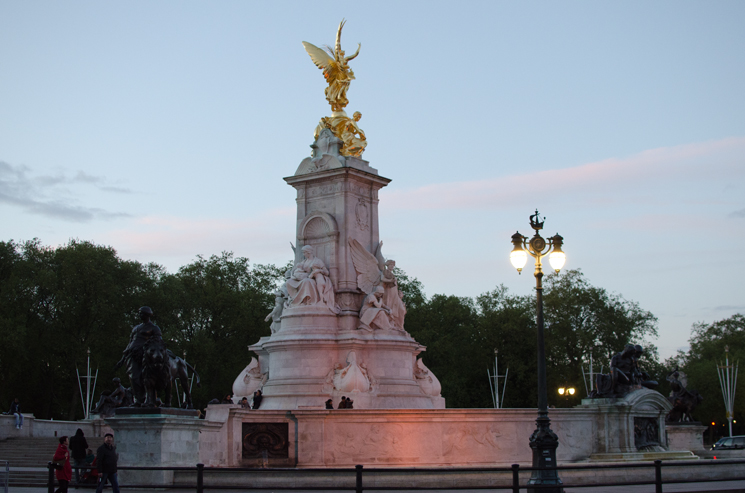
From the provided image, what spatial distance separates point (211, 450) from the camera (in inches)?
939

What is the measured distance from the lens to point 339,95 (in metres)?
34.6

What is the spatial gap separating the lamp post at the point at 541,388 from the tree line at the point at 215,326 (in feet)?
123

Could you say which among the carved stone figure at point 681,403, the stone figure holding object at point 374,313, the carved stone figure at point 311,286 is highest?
the carved stone figure at point 311,286

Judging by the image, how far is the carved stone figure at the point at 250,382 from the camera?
1262 inches

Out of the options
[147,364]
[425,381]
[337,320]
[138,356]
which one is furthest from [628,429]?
[138,356]

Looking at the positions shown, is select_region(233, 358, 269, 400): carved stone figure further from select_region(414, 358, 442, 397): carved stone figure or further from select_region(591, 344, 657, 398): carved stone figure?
select_region(591, 344, 657, 398): carved stone figure

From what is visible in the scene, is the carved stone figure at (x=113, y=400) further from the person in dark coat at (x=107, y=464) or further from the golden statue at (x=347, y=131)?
the person in dark coat at (x=107, y=464)

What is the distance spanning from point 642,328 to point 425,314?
19.7 metres

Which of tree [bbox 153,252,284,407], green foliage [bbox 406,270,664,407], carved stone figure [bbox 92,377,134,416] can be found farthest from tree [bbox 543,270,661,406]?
carved stone figure [bbox 92,377,134,416]

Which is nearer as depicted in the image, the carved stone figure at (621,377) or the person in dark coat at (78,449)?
the person in dark coat at (78,449)

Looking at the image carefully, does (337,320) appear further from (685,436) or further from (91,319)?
(91,319)

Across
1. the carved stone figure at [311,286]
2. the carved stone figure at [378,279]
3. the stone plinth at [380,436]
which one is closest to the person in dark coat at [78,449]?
the stone plinth at [380,436]

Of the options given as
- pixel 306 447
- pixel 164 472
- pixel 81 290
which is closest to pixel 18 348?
pixel 81 290

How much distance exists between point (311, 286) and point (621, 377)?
34.9 feet
